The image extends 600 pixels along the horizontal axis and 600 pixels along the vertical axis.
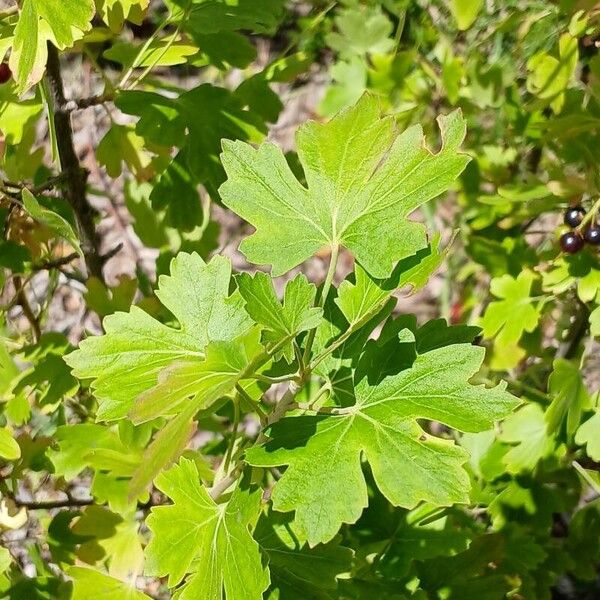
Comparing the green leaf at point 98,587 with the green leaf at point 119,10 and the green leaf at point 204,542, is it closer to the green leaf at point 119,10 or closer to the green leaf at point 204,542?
the green leaf at point 204,542

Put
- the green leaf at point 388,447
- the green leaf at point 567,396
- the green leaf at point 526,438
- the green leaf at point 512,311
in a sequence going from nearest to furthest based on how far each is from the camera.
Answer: the green leaf at point 388,447
the green leaf at point 567,396
the green leaf at point 526,438
the green leaf at point 512,311

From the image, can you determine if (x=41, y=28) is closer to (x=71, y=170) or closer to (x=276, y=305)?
(x=71, y=170)

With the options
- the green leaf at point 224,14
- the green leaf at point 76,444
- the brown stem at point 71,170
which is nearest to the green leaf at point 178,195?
the brown stem at point 71,170

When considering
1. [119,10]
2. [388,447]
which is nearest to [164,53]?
[119,10]

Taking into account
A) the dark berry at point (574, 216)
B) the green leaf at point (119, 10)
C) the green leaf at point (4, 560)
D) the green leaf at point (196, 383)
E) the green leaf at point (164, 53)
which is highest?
the green leaf at point (119, 10)

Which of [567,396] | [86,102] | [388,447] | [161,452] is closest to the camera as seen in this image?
[161,452]

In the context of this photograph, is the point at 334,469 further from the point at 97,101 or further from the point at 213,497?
the point at 97,101

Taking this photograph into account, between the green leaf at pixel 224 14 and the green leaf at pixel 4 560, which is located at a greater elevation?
the green leaf at pixel 224 14
